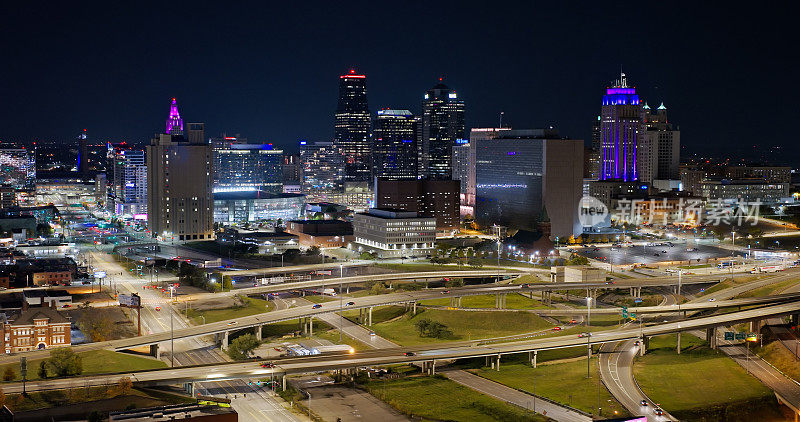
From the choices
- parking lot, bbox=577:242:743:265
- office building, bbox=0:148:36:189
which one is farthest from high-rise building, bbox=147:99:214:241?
office building, bbox=0:148:36:189

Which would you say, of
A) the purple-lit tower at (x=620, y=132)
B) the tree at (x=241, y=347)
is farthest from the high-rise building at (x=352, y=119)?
the tree at (x=241, y=347)

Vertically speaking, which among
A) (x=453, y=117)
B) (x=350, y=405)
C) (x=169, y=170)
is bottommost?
(x=350, y=405)

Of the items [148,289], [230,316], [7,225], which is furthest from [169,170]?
[230,316]

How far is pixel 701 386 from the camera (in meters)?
37.4

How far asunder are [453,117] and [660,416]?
11424cm

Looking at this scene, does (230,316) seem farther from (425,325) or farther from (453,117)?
(453,117)

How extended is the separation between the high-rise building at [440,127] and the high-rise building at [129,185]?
1748 inches

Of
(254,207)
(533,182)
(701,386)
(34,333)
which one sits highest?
(533,182)

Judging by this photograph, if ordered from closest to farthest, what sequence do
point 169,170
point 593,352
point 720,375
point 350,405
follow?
point 350,405
point 720,375
point 593,352
point 169,170

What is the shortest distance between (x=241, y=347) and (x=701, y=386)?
19.6 meters

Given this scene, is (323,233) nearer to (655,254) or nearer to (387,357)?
(655,254)

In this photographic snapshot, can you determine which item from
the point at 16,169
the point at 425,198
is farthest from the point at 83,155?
the point at 425,198

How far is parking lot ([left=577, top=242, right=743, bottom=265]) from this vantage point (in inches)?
2864

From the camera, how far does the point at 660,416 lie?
107ft
